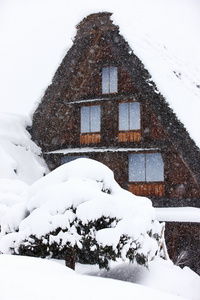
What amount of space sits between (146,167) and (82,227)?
573cm

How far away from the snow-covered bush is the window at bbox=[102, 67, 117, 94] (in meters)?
6.14

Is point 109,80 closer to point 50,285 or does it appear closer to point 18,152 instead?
point 18,152

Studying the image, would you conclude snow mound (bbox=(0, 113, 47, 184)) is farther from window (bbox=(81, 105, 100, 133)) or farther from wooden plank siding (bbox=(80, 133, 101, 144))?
window (bbox=(81, 105, 100, 133))

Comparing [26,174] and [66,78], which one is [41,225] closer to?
[26,174]

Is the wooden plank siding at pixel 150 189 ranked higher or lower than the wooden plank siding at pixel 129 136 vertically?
lower

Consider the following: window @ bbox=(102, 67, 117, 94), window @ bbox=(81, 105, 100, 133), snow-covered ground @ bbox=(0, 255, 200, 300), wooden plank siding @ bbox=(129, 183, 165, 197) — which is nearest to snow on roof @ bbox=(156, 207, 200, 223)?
wooden plank siding @ bbox=(129, 183, 165, 197)

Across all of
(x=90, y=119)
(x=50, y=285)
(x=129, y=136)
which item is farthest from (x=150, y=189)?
(x=50, y=285)

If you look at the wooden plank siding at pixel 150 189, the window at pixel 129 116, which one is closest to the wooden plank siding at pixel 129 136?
the window at pixel 129 116

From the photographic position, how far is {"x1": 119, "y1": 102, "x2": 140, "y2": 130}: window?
10.3 meters

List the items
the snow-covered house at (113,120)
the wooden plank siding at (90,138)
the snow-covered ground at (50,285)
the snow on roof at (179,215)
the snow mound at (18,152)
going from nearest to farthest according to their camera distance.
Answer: the snow-covered ground at (50,285)
the snow on roof at (179,215)
the snow mound at (18,152)
the snow-covered house at (113,120)
the wooden plank siding at (90,138)

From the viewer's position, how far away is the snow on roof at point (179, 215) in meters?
8.61

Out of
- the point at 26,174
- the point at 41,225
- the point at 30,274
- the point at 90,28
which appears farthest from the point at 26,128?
the point at 30,274

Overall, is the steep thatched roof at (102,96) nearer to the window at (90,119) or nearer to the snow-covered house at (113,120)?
the snow-covered house at (113,120)

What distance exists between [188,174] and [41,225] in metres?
6.27
